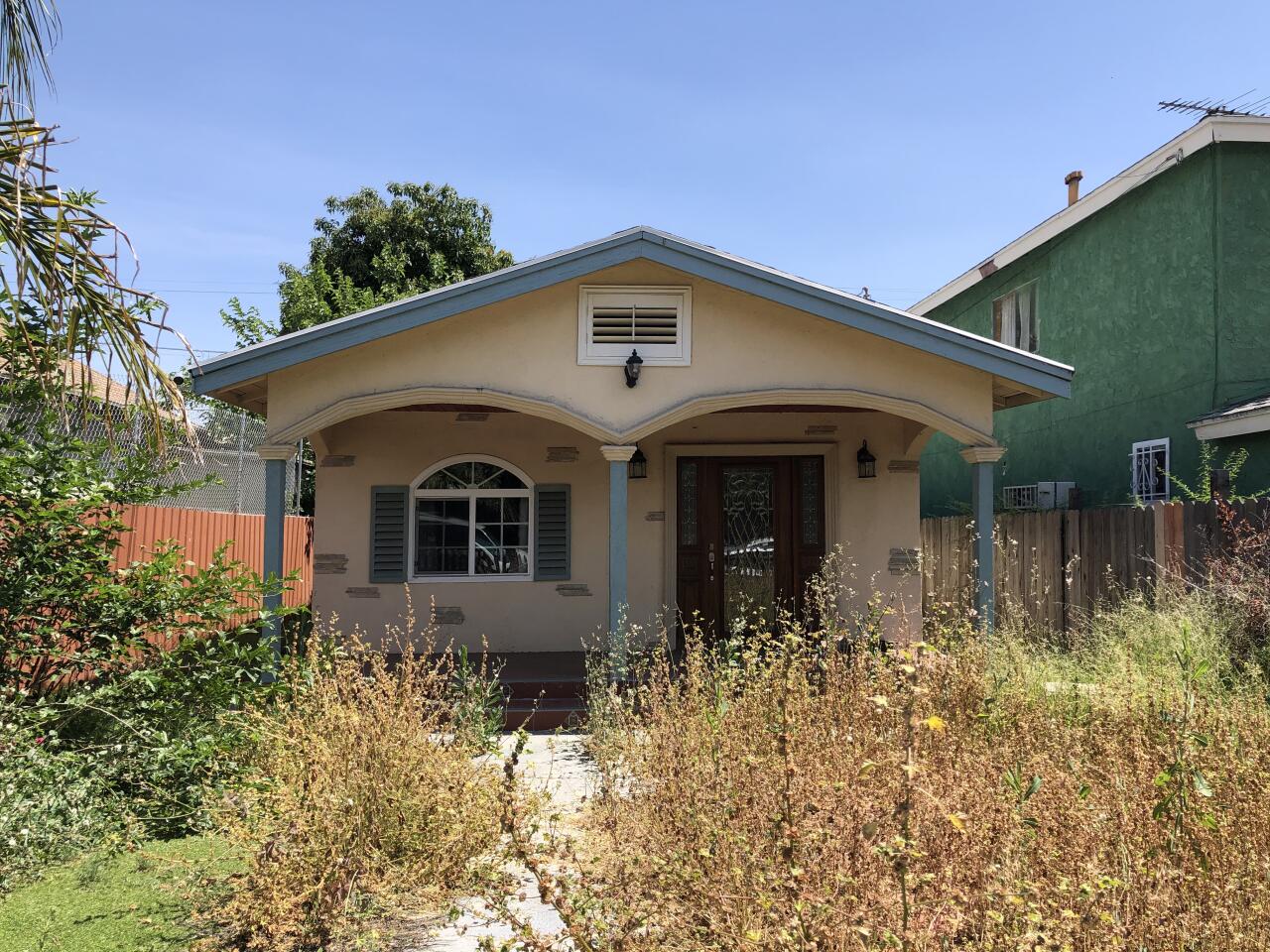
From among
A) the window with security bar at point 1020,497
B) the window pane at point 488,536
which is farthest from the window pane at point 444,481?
the window with security bar at point 1020,497

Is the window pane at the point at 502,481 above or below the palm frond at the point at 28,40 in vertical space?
below

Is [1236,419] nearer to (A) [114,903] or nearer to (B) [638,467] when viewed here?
(B) [638,467]

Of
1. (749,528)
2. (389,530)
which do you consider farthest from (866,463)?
(389,530)

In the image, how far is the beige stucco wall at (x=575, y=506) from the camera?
10.3 m

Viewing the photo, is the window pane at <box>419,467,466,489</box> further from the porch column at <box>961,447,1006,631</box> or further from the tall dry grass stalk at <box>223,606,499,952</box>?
the tall dry grass stalk at <box>223,606,499,952</box>

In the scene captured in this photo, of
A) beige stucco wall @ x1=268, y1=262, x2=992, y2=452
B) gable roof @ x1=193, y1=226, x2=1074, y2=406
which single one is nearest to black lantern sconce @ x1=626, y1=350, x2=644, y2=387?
beige stucco wall @ x1=268, y1=262, x2=992, y2=452

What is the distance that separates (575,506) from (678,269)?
3445 mm

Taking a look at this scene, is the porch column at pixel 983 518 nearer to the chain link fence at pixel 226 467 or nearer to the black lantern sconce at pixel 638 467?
the black lantern sconce at pixel 638 467

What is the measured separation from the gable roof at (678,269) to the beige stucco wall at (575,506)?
2.67 metres

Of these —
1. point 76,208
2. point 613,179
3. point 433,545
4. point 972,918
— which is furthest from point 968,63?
point 972,918

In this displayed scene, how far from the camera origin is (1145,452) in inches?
477

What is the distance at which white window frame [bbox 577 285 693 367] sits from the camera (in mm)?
8164

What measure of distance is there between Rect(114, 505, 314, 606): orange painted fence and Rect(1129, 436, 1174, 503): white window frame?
10.1 m

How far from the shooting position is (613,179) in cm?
1378
